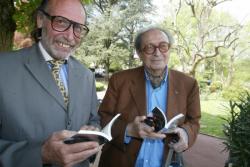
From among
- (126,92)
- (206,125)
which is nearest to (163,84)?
(126,92)

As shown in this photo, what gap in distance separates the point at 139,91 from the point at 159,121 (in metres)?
0.65

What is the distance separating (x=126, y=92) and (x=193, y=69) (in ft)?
74.1

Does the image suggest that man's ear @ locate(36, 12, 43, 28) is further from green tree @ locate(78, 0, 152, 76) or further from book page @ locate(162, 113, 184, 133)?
green tree @ locate(78, 0, 152, 76)

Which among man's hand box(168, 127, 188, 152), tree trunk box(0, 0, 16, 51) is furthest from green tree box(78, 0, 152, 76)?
man's hand box(168, 127, 188, 152)

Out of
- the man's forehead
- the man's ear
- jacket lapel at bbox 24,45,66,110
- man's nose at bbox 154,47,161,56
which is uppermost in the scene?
the man's forehead

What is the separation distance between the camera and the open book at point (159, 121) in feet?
9.07

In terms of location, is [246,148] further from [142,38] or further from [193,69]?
[193,69]

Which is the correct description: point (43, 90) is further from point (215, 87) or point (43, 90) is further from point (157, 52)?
point (215, 87)

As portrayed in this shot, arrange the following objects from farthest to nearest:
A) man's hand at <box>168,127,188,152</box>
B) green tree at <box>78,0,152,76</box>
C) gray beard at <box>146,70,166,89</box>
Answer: green tree at <box>78,0,152,76</box> → gray beard at <box>146,70,166,89</box> → man's hand at <box>168,127,188,152</box>

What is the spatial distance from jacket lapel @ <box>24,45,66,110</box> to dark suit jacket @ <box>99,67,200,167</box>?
35.5 inches

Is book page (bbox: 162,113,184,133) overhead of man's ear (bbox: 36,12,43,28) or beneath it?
beneath

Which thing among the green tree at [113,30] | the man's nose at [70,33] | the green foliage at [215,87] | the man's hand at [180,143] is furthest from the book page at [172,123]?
the green tree at [113,30]

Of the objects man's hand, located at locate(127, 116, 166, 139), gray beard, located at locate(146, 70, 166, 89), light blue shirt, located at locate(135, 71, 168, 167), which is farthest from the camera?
gray beard, located at locate(146, 70, 166, 89)

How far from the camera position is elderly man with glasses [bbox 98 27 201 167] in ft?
10.7
